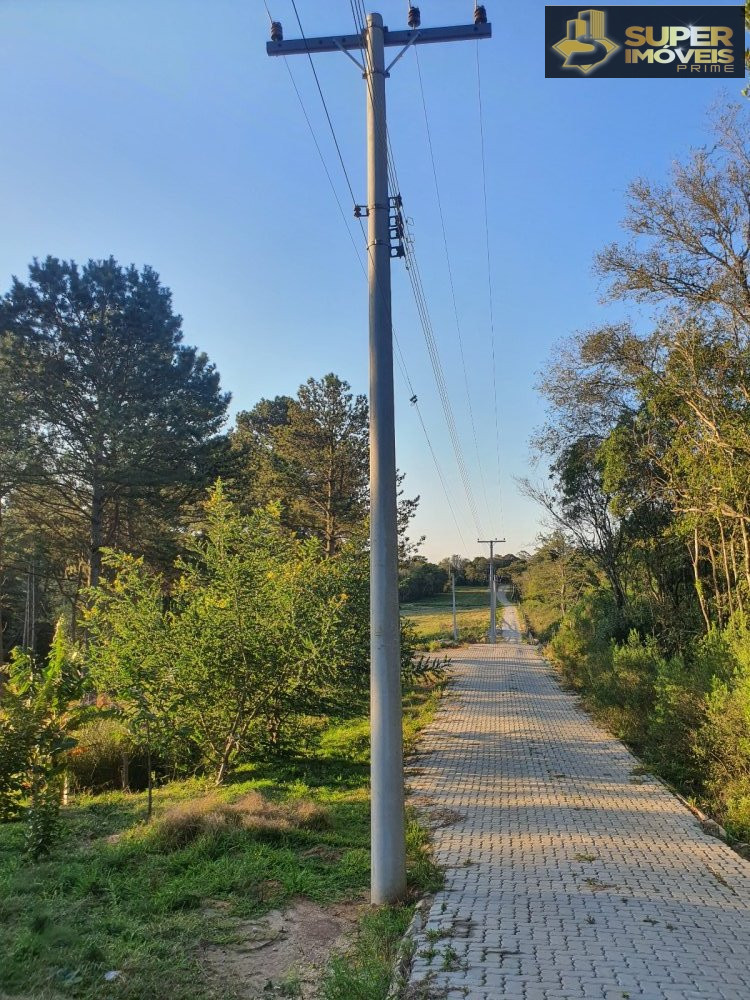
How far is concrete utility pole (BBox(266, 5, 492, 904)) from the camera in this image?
520cm

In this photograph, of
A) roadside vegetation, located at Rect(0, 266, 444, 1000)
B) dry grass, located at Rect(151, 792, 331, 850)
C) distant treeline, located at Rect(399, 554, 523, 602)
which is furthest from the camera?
distant treeline, located at Rect(399, 554, 523, 602)

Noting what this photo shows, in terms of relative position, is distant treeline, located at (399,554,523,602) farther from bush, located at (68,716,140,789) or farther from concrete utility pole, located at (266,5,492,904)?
concrete utility pole, located at (266,5,492,904)

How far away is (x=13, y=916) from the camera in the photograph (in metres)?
4.69

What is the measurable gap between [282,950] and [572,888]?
2360 millimetres

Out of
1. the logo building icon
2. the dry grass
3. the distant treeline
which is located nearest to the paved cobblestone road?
the dry grass

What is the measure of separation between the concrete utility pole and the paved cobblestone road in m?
0.69

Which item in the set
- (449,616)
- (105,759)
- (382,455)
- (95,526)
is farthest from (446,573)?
(382,455)

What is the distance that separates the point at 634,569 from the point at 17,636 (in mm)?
37383

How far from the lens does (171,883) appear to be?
5.48 m

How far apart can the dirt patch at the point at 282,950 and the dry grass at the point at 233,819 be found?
4.97 feet

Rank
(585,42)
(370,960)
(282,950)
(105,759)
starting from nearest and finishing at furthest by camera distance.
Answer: (370,960), (282,950), (585,42), (105,759)

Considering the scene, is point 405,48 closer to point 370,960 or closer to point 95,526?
point 370,960

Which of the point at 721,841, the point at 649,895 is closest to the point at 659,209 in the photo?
the point at 721,841

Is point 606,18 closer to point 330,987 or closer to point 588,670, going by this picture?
point 330,987
